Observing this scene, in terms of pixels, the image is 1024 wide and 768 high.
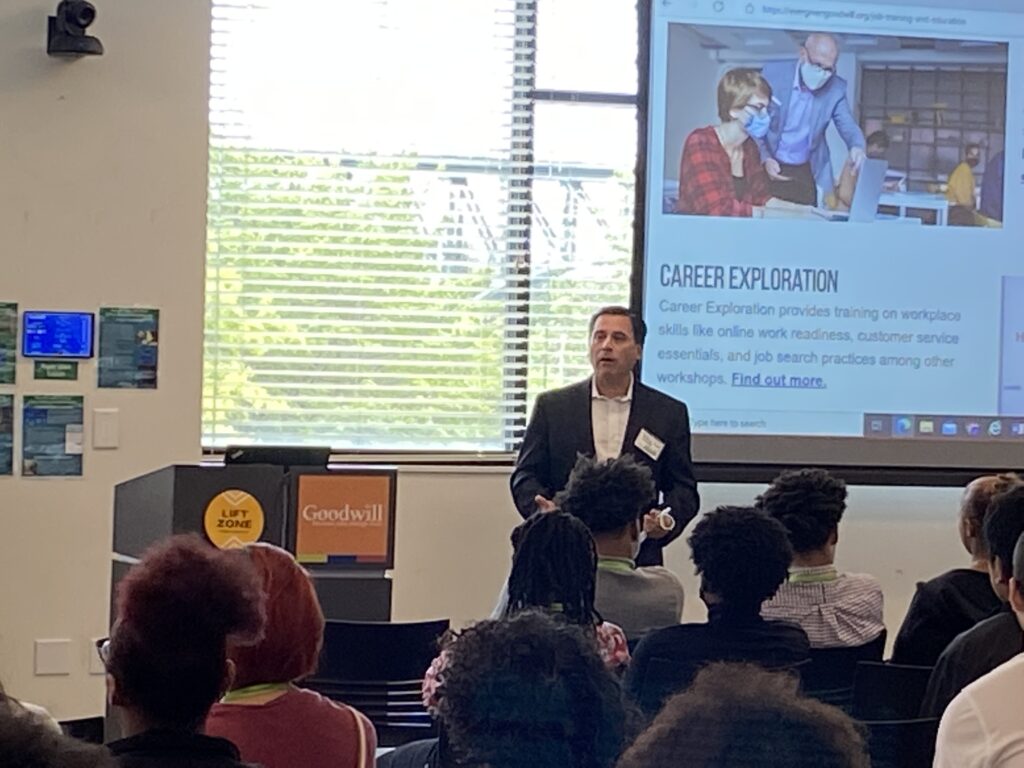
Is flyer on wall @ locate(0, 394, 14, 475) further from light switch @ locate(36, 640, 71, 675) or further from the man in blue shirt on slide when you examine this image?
the man in blue shirt on slide

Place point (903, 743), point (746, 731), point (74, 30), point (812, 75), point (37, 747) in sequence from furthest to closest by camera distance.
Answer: point (812, 75), point (74, 30), point (903, 743), point (746, 731), point (37, 747)

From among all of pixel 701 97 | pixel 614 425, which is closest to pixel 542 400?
pixel 614 425

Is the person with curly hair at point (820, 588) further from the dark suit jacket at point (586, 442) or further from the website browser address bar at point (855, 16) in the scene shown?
the website browser address bar at point (855, 16)

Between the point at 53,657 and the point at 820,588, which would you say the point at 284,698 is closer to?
the point at 820,588

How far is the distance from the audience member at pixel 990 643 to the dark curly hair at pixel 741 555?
1.10 feet

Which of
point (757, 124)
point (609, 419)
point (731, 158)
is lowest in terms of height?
point (609, 419)

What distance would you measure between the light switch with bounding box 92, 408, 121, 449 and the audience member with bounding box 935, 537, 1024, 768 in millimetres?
3362

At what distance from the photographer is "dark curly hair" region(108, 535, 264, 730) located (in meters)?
1.64

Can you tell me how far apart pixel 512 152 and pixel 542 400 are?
102 cm

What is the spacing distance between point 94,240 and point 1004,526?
10.1ft

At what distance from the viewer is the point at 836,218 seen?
507cm

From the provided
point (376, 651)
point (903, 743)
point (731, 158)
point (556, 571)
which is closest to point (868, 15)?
point (731, 158)

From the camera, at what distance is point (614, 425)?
448 centimetres

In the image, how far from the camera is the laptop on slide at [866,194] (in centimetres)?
507
